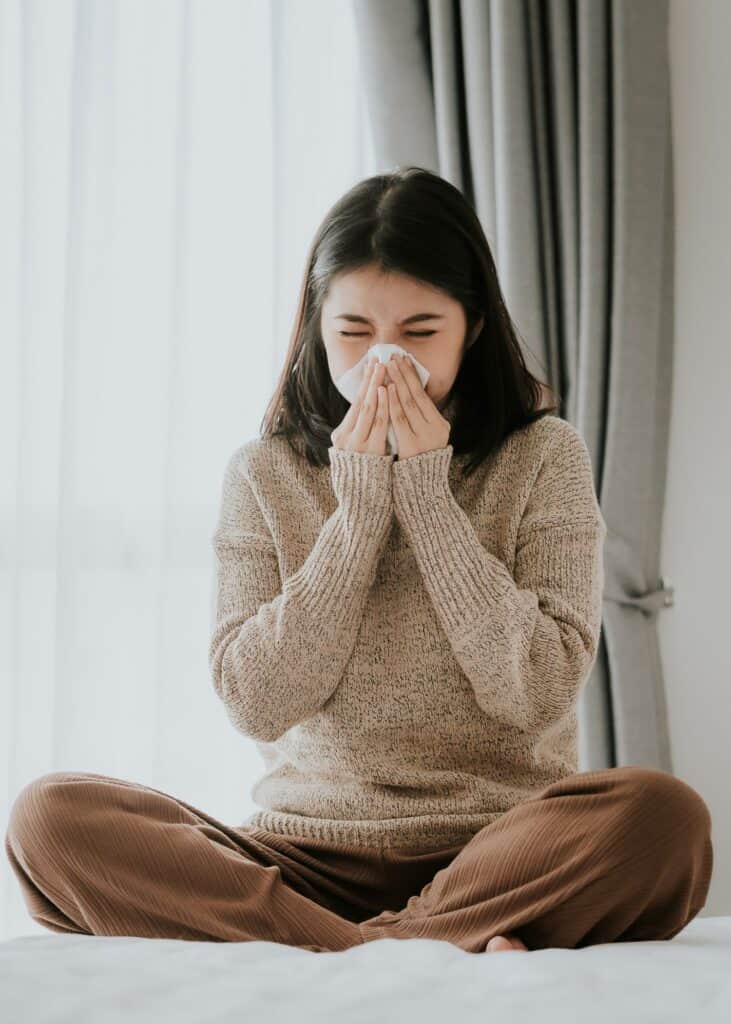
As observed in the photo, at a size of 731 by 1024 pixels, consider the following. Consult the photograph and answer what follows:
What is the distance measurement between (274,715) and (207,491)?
844 mm

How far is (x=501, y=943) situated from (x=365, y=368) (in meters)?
0.67

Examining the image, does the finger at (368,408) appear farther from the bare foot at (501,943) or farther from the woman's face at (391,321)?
the bare foot at (501,943)

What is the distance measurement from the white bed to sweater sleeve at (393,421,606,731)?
15.9 inches

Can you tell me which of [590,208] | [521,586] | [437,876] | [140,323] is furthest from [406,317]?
[140,323]

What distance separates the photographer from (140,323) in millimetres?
2156

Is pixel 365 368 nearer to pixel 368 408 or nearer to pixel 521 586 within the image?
pixel 368 408

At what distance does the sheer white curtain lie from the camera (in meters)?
2.11

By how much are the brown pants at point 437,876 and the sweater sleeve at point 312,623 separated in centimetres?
17

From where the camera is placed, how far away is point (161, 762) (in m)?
2.10

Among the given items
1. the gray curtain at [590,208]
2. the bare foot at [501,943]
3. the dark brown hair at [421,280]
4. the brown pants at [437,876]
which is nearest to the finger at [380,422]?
the dark brown hair at [421,280]

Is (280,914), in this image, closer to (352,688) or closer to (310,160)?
(352,688)

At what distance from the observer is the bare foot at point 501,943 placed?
3.50 feet

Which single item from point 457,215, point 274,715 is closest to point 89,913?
point 274,715

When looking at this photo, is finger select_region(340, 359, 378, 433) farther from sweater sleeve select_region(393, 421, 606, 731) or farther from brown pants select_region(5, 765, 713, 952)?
brown pants select_region(5, 765, 713, 952)
